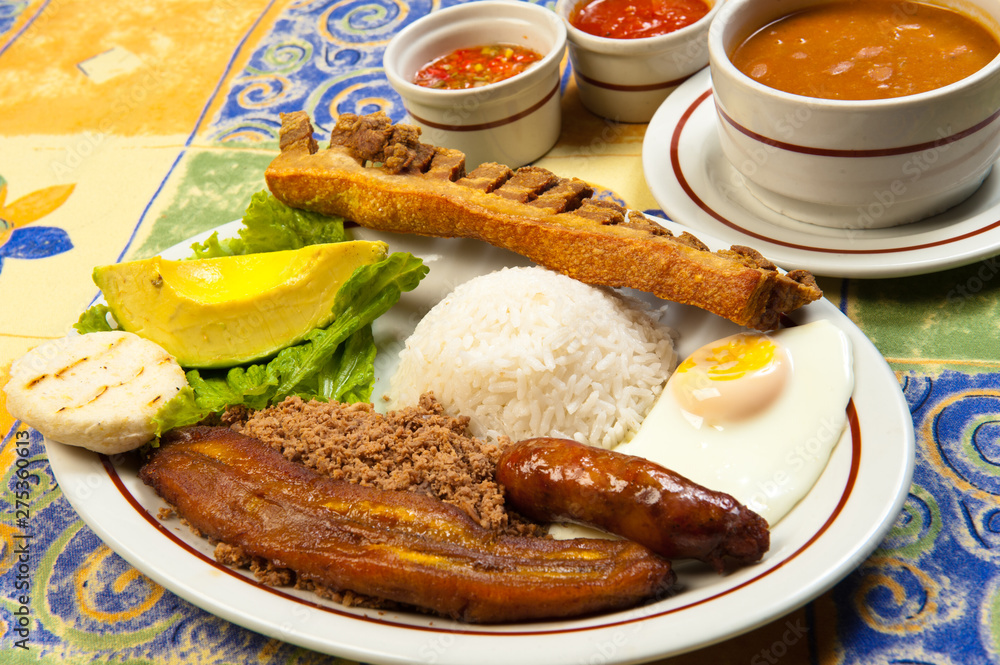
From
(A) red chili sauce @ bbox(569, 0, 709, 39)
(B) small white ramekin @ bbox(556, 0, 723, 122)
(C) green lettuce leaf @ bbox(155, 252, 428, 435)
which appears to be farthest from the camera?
(A) red chili sauce @ bbox(569, 0, 709, 39)

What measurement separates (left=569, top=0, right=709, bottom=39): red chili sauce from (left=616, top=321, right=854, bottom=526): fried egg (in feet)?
6.08

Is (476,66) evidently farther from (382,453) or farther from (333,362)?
(382,453)

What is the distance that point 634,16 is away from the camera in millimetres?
3762

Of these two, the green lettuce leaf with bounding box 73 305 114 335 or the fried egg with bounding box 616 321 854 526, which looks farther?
the green lettuce leaf with bounding box 73 305 114 335

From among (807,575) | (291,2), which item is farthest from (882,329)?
(291,2)

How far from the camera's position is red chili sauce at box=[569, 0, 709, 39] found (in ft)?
12.1

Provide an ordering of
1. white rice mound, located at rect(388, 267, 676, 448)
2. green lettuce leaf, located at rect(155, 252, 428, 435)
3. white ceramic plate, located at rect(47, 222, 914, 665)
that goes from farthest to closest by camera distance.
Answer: green lettuce leaf, located at rect(155, 252, 428, 435) → white rice mound, located at rect(388, 267, 676, 448) → white ceramic plate, located at rect(47, 222, 914, 665)

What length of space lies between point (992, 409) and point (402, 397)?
70.6 inches

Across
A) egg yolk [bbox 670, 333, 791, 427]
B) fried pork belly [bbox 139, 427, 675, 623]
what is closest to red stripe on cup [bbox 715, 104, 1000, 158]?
egg yolk [bbox 670, 333, 791, 427]

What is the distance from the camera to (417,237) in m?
3.09

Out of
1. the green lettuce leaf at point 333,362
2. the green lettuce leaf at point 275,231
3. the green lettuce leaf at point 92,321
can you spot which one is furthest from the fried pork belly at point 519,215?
the green lettuce leaf at point 92,321

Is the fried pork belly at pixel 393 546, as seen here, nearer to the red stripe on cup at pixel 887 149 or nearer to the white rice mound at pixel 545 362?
the white rice mound at pixel 545 362

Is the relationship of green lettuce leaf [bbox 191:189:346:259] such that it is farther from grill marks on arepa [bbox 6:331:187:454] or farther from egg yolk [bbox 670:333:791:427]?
egg yolk [bbox 670:333:791:427]

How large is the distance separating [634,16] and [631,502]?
2.60 metres
